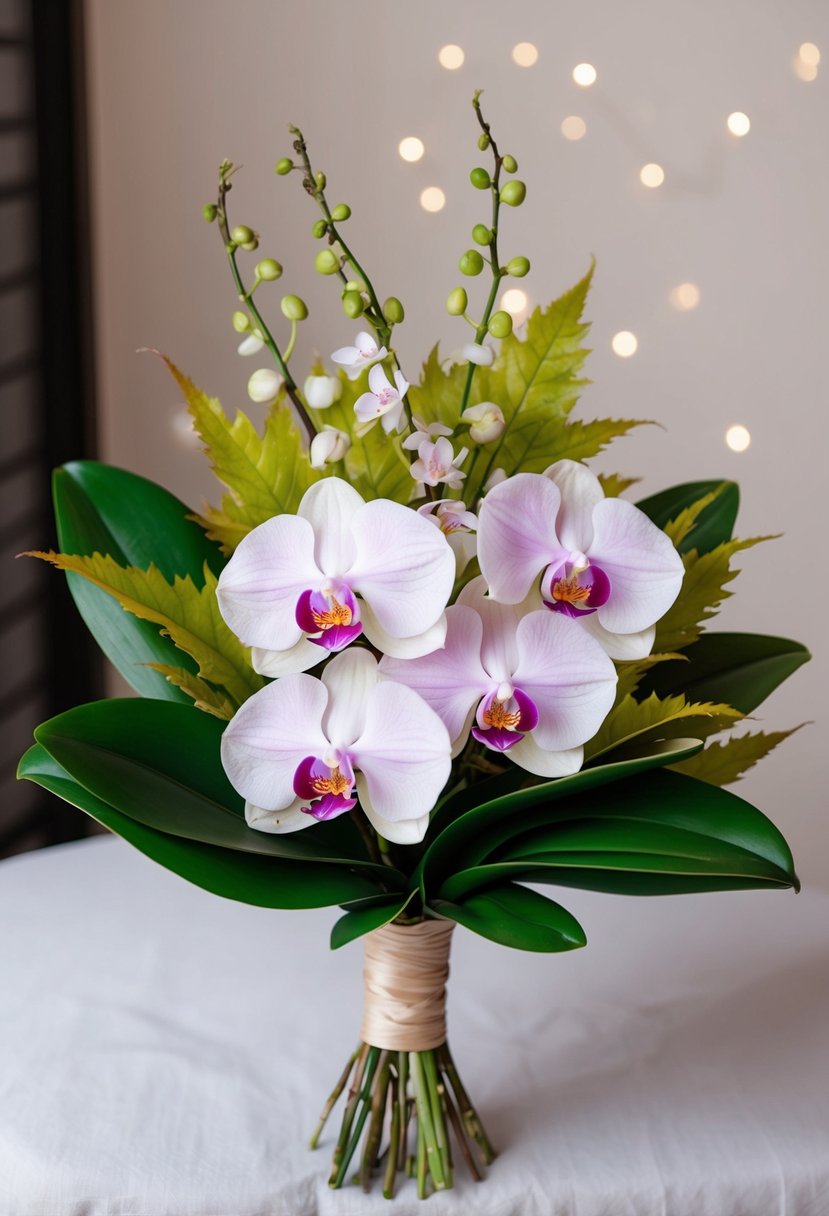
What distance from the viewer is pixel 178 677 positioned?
0.59m

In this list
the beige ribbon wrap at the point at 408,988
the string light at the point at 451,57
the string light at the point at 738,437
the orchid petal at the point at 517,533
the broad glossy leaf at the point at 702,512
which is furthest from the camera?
the string light at the point at 738,437

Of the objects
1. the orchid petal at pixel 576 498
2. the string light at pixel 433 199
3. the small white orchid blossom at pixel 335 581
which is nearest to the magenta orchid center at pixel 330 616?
the small white orchid blossom at pixel 335 581

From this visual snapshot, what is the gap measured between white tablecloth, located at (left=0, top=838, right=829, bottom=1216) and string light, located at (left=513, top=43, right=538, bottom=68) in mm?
1440

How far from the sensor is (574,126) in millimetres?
1970

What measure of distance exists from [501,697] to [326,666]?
0.09m

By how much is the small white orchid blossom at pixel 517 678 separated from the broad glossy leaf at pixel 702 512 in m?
0.26

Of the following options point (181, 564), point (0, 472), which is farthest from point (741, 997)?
point (0, 472)

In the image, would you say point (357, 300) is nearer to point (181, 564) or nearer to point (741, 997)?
point (181, 564)

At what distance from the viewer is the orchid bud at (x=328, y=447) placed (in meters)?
0.58

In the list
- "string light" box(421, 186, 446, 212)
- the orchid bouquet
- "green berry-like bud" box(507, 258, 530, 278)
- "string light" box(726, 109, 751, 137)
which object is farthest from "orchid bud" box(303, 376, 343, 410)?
"string light" box(726, 109, 751, 137)

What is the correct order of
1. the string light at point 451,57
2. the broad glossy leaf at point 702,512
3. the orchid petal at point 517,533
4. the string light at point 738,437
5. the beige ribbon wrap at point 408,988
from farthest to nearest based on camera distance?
the string light at point 738,437
the string light at point 451,57
the broad glossy leaf at point 702,512
the beige ribbon wrap at point 408,988
the orchid petal at point 517,533

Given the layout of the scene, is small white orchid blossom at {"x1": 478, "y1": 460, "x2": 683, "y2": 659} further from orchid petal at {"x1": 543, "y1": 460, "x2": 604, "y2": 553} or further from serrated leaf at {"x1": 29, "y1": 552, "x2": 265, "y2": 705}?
serrated leaf at {"x1": 29, "y1": 552, "x2": 265, "y2": 705}

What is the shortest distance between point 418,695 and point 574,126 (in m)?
1.66

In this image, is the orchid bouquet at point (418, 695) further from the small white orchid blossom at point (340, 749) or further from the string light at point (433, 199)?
the string light at point (433, 199)
